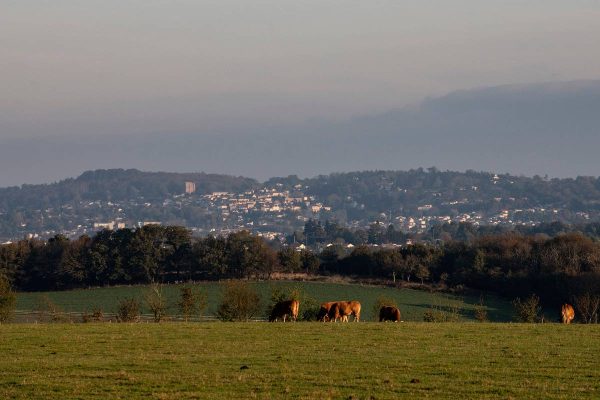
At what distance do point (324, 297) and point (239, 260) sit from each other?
1829 cm

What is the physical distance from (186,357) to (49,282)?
72.7m

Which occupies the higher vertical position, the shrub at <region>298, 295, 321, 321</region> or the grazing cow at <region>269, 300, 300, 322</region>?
the grazing cow at <region>269, 300, 300, 322</region>

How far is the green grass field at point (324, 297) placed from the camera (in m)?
73.0

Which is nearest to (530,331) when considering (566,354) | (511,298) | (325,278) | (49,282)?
(566,354)

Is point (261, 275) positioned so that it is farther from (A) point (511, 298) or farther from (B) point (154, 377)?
(B) point (154, 377)

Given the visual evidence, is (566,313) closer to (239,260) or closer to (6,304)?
(6,304)

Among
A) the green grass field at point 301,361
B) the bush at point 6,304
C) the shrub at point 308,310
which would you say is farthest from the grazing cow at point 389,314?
the bush at point 6,304

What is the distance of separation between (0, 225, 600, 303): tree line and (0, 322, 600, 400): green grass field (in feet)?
181

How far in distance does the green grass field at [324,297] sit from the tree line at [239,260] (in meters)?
4.16

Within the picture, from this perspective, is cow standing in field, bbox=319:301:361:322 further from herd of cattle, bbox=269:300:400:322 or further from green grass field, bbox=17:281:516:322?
green grass field, bbox=17:281:516:322

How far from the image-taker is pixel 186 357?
25.8m

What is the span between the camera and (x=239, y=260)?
9506 cm

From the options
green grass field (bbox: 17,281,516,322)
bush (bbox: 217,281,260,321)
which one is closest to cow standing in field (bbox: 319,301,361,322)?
bush (bbox: 217,281,260,321)

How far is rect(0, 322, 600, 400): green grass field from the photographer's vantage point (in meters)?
20.6
